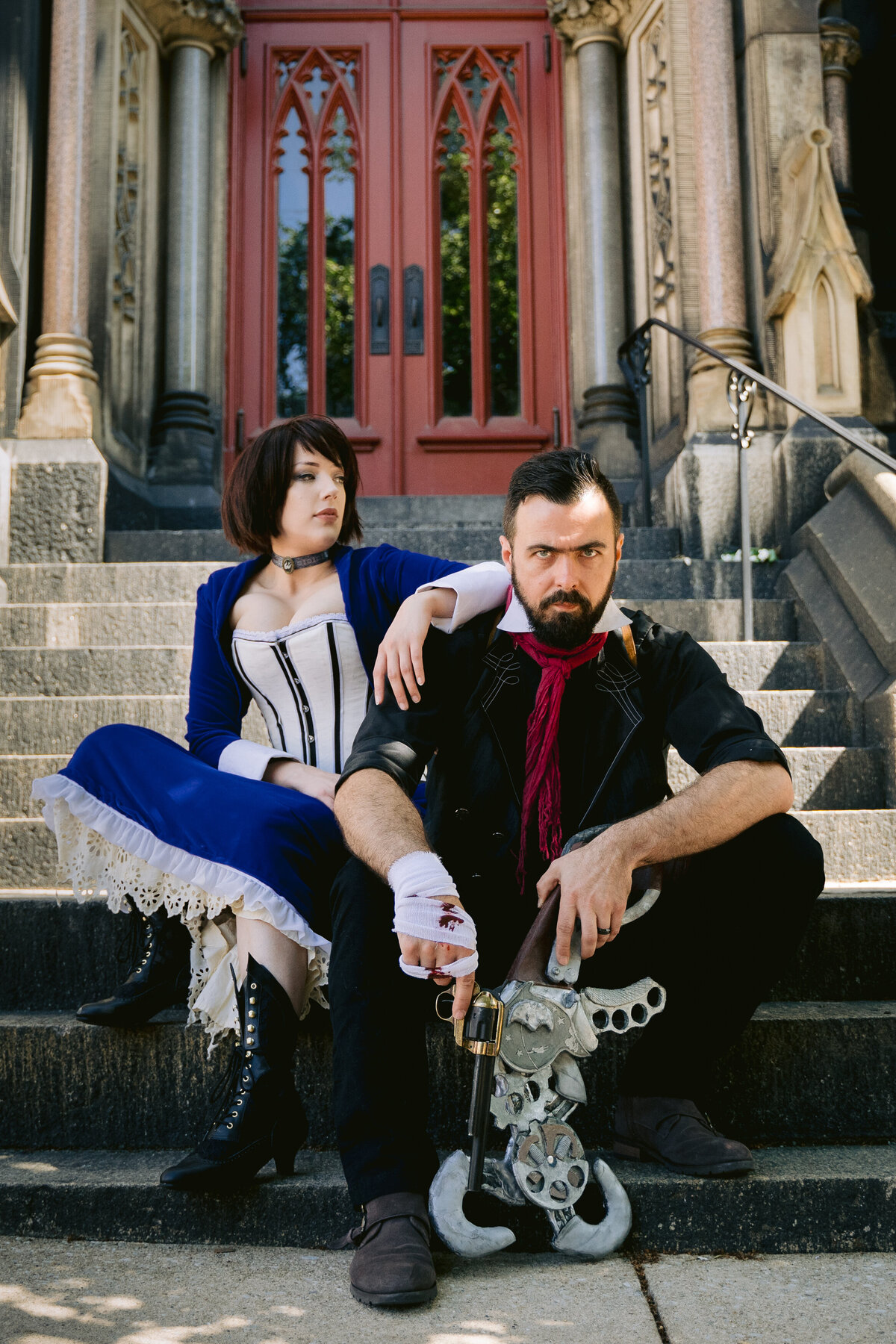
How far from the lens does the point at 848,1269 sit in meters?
1.76

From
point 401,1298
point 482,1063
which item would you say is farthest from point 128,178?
point 401,1298

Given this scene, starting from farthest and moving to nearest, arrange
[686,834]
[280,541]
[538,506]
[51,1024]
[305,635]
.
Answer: [280,541]
[305,635]
[51,1024]
[538,506]
[686,834]

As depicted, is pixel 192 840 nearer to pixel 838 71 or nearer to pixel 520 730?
pixel 520 730

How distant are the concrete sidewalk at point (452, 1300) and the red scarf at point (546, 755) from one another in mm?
615

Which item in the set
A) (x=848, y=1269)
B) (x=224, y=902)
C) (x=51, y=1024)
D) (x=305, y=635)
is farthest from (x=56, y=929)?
(x=848, y=1269)

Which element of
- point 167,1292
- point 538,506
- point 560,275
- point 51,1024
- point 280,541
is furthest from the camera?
point 560,275

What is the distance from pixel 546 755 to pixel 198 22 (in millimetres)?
5308

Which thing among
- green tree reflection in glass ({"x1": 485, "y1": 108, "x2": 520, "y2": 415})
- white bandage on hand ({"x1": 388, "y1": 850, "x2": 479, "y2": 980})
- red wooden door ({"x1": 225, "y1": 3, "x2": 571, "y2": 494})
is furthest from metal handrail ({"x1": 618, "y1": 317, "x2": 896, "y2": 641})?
white bandage on hand ({"x1": 388, "y1": 850, "x2": 479, "y2": 980})

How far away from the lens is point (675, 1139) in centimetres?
190

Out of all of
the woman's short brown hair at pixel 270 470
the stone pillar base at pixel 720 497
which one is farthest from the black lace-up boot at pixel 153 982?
the stone pillar base at pixel 720 497

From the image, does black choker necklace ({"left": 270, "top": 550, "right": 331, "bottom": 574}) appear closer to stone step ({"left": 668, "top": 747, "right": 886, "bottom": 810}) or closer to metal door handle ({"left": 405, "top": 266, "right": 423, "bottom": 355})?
stone step ({"left": 668, "top": 747, "right": 886, "bottom": 810})

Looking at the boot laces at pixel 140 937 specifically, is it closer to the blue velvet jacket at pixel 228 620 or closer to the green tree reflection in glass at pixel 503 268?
the blue velvet jacket at pixel 228 620

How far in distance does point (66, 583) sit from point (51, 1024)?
2.30 meters

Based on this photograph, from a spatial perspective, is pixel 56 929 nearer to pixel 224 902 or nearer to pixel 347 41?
pixel 224 902
